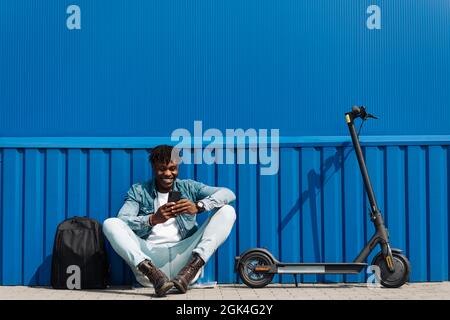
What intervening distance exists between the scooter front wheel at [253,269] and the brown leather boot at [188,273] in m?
0.42

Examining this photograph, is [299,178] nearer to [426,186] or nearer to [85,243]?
[426,186]

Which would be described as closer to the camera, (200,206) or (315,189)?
(200,206)

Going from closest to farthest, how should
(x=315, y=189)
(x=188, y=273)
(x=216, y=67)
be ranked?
(x=188, y=273)
(x=315, y=189)
(x=216, y=67)

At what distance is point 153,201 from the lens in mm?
5488

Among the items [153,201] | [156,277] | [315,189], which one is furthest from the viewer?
[315,189]

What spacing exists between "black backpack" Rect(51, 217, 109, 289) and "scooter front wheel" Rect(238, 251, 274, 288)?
38.5 inches

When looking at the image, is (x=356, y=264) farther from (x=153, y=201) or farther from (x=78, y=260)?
(x=78, y=260)

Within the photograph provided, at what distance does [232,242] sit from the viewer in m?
5.73

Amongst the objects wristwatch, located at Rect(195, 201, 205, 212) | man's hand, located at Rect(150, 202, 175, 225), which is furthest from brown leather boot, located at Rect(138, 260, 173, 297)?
wristwatch, located at Rect(195, 201, 205, 212)

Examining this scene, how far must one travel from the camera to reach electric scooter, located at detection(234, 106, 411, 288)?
212 inches

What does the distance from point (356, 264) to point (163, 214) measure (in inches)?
A: 54.1

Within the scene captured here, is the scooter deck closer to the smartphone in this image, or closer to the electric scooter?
the electric scooter

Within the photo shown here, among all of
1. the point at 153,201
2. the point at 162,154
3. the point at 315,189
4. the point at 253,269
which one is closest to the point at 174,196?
the point at 153,201

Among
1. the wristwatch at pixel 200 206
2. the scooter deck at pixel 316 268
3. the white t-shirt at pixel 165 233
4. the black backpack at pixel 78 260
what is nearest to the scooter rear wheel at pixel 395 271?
the scooter deck at pixel 316 268
